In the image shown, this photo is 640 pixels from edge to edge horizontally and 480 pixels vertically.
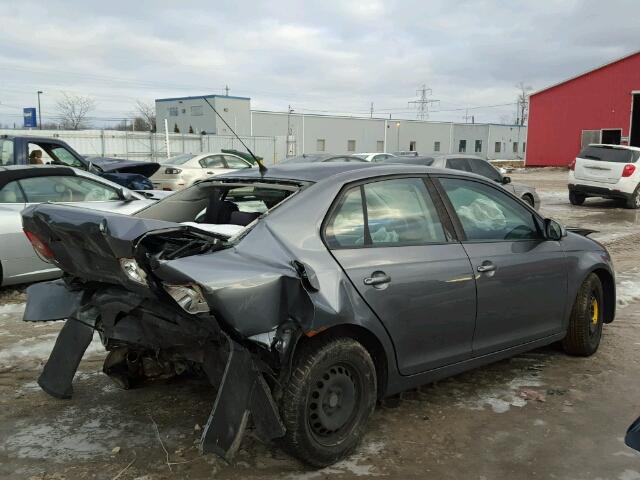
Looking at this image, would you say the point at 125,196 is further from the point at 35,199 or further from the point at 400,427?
the point at 400,427

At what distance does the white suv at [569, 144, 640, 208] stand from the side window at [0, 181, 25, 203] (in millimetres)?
14788

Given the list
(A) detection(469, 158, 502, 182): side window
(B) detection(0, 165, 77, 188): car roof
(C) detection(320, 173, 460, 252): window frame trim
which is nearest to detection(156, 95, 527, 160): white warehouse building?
(A) detection(469, 158, 502, 182): side window

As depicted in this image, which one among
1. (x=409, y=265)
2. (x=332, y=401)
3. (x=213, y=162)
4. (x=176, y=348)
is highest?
(x=213, y=162)

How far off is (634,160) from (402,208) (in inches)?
592

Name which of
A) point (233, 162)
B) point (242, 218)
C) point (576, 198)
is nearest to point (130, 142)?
point (233, 162)

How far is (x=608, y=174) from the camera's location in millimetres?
16516

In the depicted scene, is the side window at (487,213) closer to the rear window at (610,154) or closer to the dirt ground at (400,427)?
the dirt ground at (400,427)

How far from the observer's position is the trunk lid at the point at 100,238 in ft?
9.42

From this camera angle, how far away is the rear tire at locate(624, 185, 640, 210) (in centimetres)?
1636

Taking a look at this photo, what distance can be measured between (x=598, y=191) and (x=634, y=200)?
985mm

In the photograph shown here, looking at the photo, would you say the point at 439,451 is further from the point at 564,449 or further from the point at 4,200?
the point at 4,200

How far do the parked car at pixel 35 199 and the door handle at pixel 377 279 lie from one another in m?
4.57

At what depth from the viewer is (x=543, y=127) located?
37.0 meters

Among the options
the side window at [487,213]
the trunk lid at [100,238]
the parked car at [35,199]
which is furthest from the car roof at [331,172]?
the parked car at [35,199]
